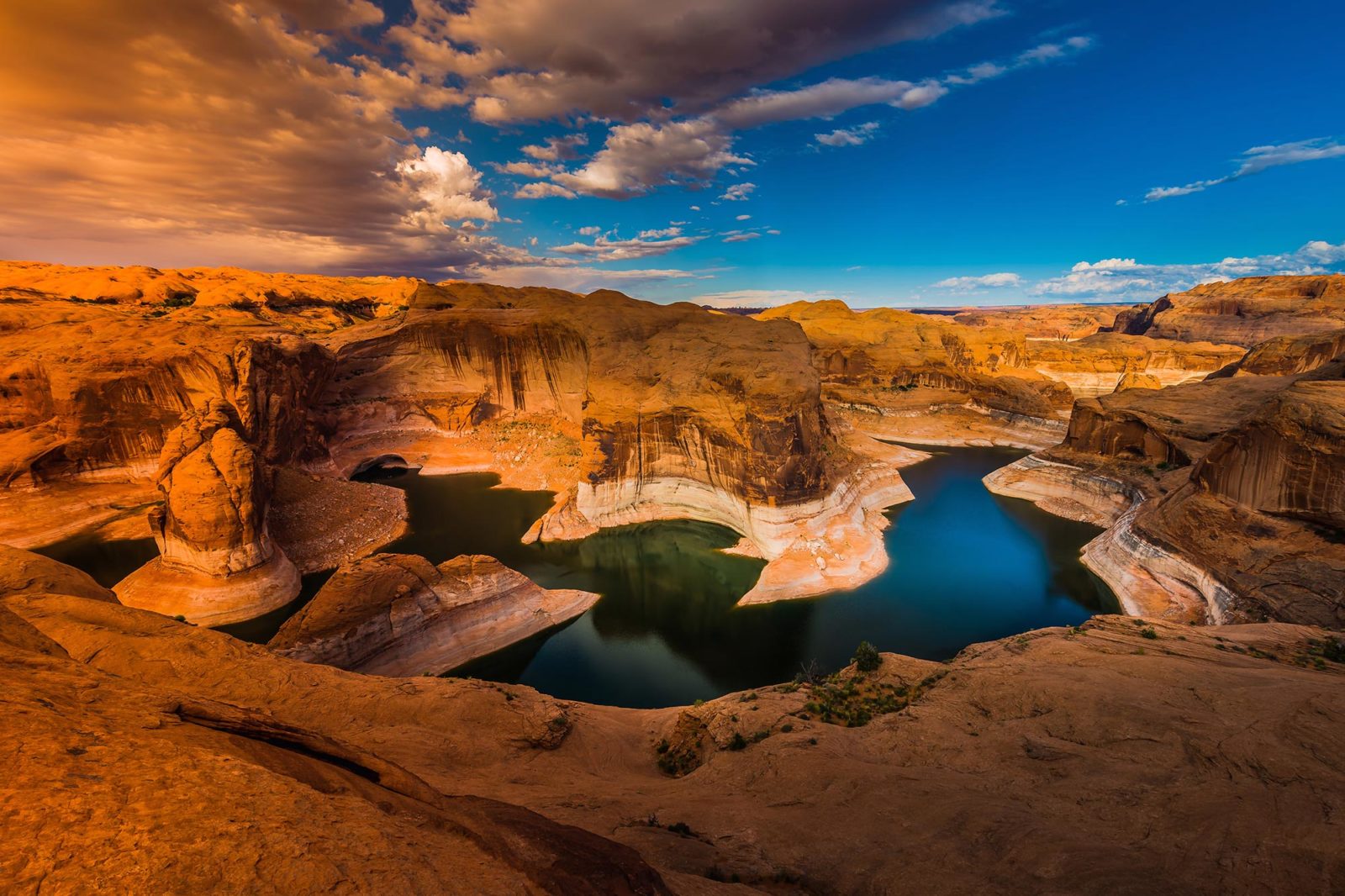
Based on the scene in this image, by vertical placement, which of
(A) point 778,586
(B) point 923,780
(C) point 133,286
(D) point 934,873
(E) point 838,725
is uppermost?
(C) point 133,286

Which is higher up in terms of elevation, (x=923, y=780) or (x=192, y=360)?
(x=192, y=360)

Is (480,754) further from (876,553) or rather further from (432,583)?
(876,553)

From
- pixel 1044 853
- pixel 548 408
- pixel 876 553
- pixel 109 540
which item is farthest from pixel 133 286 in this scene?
pixel 1044 853

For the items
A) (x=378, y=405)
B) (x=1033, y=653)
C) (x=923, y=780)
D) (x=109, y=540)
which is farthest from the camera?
(x=378, y=405)

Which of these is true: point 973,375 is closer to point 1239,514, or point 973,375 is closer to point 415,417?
point 1239,514

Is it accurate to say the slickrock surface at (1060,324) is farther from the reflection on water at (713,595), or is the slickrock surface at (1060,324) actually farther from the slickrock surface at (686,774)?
the slickrock surface at (686,774)

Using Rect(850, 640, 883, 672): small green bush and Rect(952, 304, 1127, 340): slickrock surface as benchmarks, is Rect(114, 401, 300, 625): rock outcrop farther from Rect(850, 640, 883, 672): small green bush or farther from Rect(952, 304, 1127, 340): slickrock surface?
Rect(952, 304, 1127, 340): slickrock surface
